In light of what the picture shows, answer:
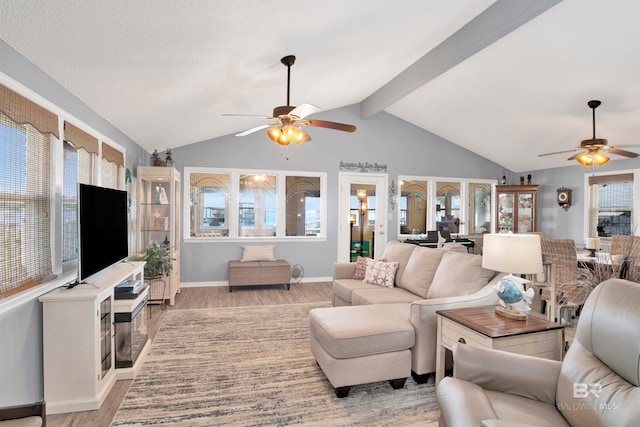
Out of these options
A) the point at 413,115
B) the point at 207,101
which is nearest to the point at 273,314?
the point at 207,101

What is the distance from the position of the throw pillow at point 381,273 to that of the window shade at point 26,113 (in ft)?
10.5

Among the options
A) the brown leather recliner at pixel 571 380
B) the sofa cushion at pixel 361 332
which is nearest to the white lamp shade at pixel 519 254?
the brown leather recliner at pixel 571 380

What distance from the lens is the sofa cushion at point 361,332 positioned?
242 cm

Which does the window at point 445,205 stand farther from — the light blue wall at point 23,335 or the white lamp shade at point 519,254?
the light blue wall at point 23,335

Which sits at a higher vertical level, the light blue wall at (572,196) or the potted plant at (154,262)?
the light blue wall at (572,196)

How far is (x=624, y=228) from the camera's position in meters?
5.70

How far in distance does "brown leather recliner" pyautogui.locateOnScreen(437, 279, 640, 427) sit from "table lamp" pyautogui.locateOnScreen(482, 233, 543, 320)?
66cm

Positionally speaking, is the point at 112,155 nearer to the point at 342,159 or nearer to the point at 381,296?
the point at 381,296

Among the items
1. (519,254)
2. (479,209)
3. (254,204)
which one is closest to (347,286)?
(519,254)

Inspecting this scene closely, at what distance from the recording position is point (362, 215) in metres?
6.90

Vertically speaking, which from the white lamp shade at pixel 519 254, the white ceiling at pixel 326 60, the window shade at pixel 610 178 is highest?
the white ceiling at pixel 326 60

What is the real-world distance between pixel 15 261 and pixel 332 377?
2109mm

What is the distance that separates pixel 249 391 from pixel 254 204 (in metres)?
4.10

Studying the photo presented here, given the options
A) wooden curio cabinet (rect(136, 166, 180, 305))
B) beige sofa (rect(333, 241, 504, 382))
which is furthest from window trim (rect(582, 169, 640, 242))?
wooden curio cabinet (rect(136, 166, 180, 305))
